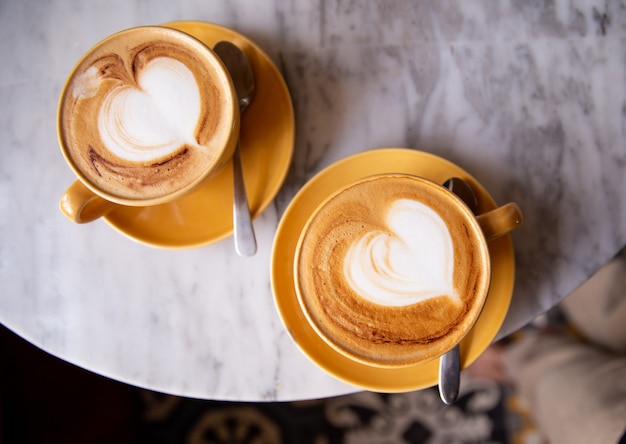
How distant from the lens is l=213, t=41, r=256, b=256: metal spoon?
30.2 inches

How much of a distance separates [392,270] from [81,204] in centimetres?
42

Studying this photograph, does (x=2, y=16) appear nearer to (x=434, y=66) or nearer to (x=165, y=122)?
(x=165, y=122)

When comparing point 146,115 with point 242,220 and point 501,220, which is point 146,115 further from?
point 501,220

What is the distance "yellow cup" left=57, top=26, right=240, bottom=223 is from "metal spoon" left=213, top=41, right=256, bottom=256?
53mm

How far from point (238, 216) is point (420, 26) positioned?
1.38 feet

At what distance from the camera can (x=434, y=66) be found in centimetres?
84

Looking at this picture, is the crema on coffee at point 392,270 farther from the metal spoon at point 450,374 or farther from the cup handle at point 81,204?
the cup handle at point 81,204

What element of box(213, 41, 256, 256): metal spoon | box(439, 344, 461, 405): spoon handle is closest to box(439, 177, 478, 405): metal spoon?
box(439, 344, 461, 405): spoon handle

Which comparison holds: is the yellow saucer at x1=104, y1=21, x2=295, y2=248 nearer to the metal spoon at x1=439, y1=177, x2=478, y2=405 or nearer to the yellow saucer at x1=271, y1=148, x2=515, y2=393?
the yellow saucer at x1=271, y1=148, x2=515, y2=393

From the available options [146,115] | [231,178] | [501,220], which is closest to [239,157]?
[231,178]

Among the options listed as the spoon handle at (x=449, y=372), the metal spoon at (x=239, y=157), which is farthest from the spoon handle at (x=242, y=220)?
the spoon handle at (x=449, y=372)

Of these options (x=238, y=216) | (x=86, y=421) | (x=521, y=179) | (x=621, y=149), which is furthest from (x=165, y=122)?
(x=86, y=421)

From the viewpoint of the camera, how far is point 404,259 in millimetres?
694

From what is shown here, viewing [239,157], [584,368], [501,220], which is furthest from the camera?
[584,368]
